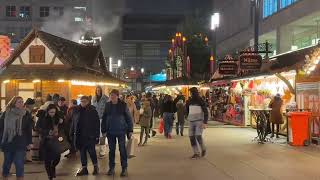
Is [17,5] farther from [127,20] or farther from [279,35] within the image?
[279,35]

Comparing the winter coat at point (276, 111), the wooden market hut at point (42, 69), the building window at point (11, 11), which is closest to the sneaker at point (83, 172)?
the winter coat at point (276, 111)

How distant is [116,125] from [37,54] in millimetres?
14544

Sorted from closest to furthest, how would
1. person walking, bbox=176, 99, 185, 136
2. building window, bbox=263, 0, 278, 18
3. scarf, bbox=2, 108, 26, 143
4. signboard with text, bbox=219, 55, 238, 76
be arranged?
1. scarf, bbox=2, 108, 26, 143
2. person walking, bbox=176, 99, 185, 136
3. signboard with text, bbox=219, 55, 238, 76
4. building window, bbox=263, 0, 278, 18

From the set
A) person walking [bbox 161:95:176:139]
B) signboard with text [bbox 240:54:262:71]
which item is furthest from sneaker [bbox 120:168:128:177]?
signboard with text [bbox 240:54:262:71]

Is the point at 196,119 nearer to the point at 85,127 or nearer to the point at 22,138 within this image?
the point at 85,127

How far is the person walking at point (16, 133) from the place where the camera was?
888cm

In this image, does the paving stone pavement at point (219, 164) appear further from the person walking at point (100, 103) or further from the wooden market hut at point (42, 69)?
the wooden market hut at point (42, 69)

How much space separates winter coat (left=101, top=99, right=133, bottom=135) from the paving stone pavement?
88cm

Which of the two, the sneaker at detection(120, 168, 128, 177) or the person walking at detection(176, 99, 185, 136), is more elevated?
the person walking at detection(176, 99, 185, 136)

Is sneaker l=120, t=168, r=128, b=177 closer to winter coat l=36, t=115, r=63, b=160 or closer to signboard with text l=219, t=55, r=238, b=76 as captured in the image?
winter coat l=36, t=115, r=63, b=160

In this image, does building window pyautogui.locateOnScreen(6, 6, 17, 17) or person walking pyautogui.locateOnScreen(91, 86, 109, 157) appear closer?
person walking pyautogui.locateOnScreen(91, 86, 109, 157)

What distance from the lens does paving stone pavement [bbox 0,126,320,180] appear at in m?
10.3

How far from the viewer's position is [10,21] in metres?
83.5

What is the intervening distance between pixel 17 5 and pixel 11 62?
63.8 meters
